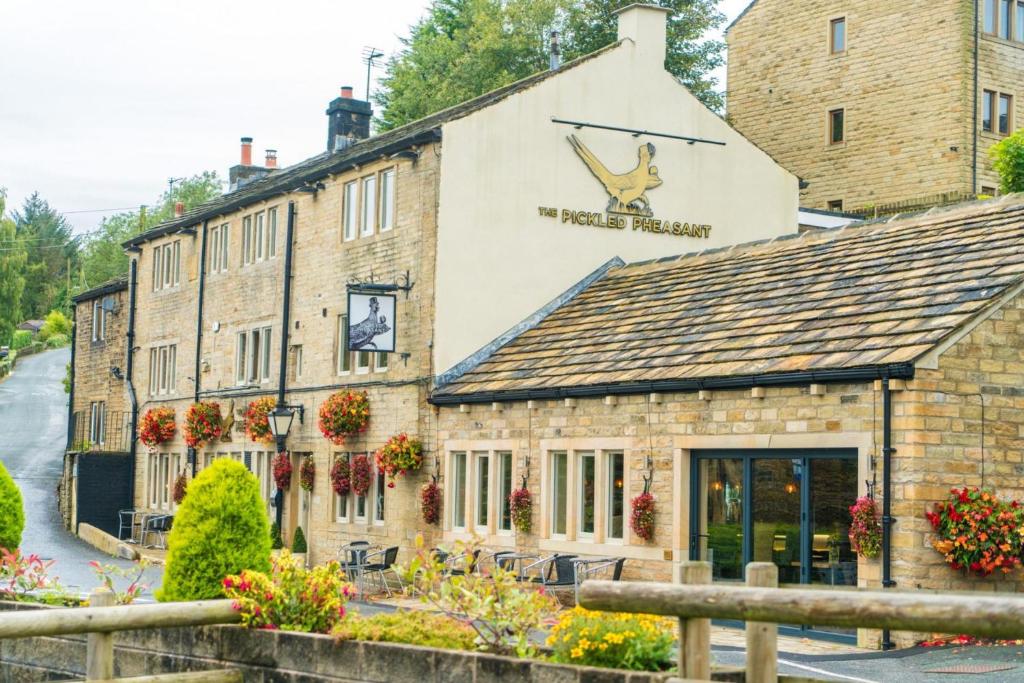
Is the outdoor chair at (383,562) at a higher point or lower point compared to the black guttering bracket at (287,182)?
lower

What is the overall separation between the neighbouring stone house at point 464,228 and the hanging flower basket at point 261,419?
0.38 m

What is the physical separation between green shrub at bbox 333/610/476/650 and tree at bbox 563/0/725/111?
3812 centimetres

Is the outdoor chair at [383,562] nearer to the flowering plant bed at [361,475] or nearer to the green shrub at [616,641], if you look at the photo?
the flowering plant bed at [361,475]

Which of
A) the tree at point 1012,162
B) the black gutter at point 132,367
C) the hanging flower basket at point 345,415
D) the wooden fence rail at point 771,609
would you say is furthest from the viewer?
the black gutter at point 132,367

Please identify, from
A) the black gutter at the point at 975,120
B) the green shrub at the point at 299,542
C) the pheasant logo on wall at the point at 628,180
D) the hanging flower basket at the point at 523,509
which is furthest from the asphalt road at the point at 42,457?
the black gutter at the point at 975,120

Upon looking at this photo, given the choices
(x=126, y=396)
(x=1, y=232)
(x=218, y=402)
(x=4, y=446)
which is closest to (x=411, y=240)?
(x=218, y=402)

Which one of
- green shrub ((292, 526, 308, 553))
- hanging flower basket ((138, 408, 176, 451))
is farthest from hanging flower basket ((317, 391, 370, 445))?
hanging flower basket ((138, 408, 176, 451))

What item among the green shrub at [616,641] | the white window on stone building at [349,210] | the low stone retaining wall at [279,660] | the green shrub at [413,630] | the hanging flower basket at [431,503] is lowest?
the low stone retaining wall at [279,660]

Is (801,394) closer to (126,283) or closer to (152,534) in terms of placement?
(152,534)

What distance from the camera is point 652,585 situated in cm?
861

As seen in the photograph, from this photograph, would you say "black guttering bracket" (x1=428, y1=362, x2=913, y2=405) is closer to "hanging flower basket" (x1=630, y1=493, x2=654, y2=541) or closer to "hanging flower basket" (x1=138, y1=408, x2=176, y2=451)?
"hanging flower basket" (x1=630, y1=493, x2=654, y2=541)

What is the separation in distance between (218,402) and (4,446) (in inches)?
862

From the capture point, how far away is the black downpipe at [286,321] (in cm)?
3073

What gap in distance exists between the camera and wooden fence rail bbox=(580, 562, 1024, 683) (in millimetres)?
7301
